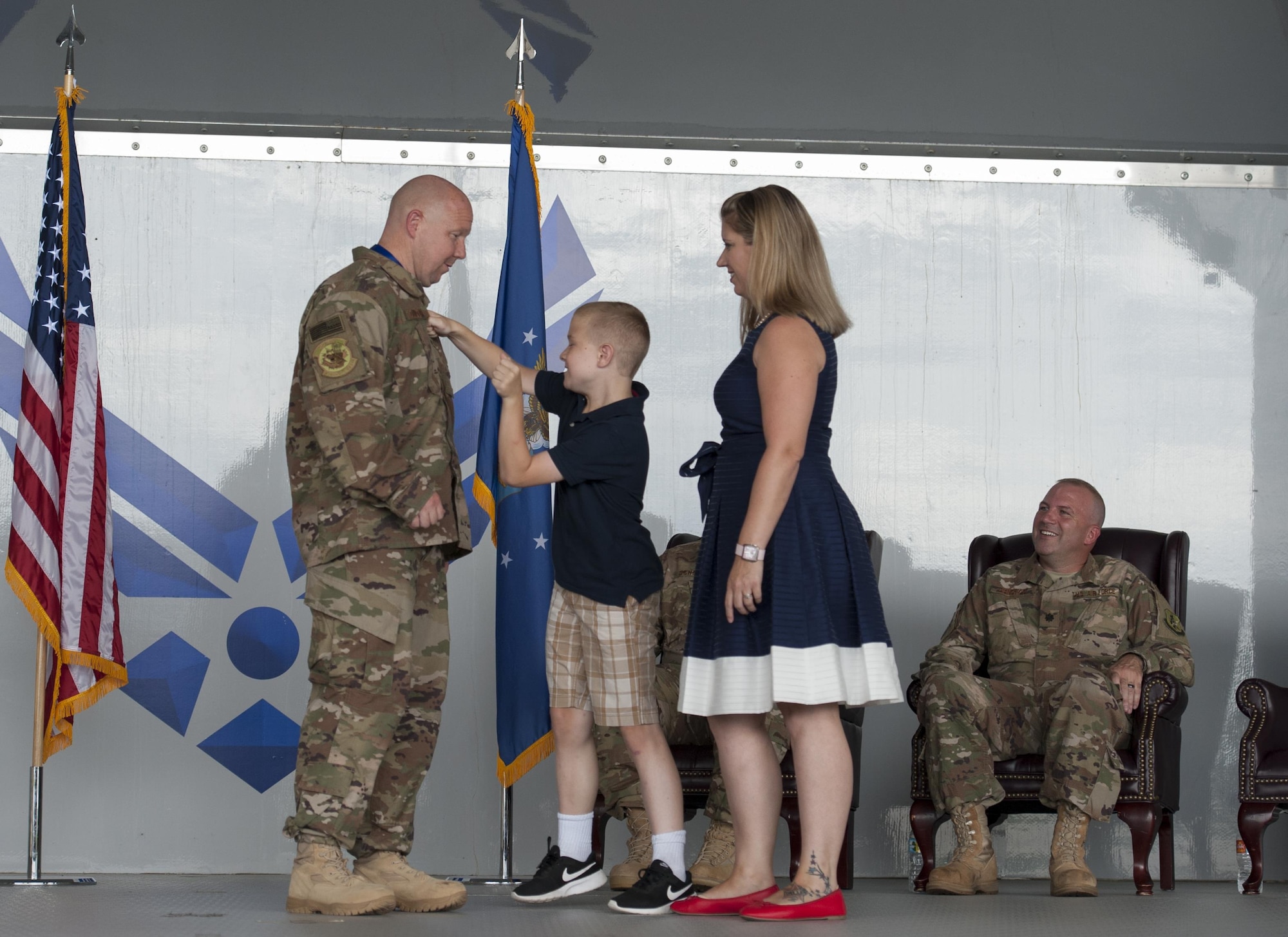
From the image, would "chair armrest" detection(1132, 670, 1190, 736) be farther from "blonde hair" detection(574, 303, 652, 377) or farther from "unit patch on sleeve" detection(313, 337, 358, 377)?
"unit patch on sleeve" detection(313, 337, 358, 377)

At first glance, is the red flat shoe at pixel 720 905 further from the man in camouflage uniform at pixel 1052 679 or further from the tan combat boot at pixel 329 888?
the man in camouflage uniform at pixel 1052 679

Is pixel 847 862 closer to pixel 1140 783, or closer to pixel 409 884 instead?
pixel 1140 783

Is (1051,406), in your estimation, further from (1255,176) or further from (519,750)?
(519,750)

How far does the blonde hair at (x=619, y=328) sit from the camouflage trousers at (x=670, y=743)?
95 centimetres

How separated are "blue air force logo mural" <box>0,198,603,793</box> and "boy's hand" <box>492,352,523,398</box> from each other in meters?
1.25

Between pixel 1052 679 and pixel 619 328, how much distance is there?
1.85 meters

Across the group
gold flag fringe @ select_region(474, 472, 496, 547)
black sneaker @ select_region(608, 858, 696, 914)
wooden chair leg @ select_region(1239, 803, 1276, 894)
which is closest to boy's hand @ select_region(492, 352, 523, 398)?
gold flag fringe @ select_region(474, 472, 496, 547)

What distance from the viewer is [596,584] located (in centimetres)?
326

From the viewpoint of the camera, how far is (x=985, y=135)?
4934 millimetres

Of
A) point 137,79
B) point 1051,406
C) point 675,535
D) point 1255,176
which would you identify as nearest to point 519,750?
point 675,535

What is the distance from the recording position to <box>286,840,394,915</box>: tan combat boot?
9.84ft

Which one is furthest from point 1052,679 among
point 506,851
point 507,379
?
point 507,379

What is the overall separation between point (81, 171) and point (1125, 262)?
373 cm

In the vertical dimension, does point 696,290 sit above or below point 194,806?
above
